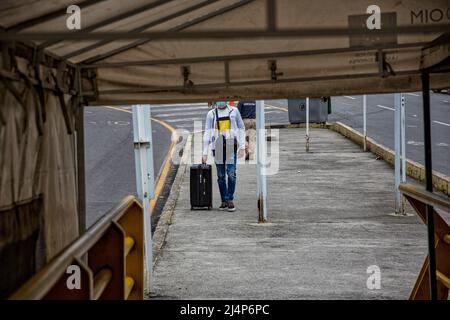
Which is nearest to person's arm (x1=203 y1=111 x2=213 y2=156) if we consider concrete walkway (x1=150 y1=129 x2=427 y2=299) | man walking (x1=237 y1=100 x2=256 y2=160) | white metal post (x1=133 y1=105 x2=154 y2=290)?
concrete walkway (x1=150 y1=129 x2=427 y2=299)

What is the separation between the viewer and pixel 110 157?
899 inches

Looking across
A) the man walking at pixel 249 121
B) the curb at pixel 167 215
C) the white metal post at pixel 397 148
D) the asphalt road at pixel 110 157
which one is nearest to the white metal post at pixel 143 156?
the curb at pixel 167 215

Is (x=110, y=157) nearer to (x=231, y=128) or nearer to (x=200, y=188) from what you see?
(x=200, y=188)

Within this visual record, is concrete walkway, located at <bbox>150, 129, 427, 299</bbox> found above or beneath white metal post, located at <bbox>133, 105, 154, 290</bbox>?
beneath

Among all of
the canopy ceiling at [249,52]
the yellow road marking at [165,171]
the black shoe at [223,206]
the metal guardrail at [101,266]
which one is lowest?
the black shoe at [223,206]

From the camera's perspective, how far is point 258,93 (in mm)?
6992

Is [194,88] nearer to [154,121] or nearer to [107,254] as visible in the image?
[107,254]

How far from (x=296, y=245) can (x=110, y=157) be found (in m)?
11.8

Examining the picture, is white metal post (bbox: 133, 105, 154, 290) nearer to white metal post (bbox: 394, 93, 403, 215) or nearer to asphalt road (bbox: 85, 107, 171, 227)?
asphalt road (bbox: 85, 107, 171, 227)

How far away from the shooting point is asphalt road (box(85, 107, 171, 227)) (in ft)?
54.5

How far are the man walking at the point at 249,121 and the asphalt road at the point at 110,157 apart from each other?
236cm

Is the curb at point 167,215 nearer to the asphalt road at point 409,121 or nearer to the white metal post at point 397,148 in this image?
the white metal post at point 397,148

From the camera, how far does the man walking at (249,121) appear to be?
63.7ft

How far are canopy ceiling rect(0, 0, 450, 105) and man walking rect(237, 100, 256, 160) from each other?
33.4 ft
